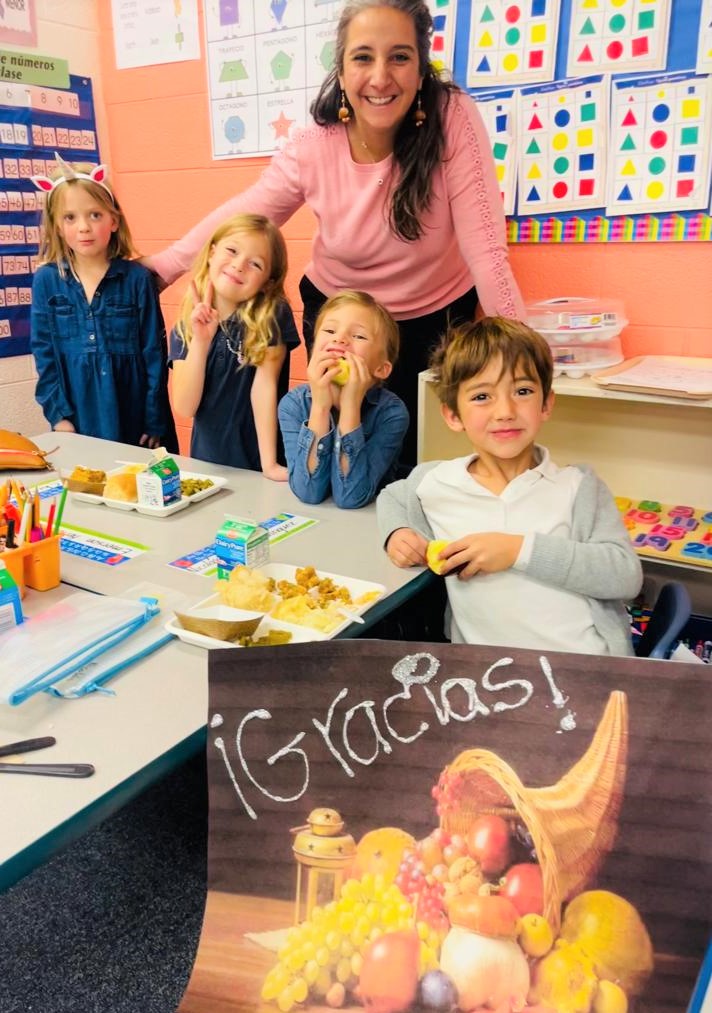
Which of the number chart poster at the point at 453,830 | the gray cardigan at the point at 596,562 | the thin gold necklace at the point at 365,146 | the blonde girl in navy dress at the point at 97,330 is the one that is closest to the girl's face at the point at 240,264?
the thin gold necklace at the point at 365,146

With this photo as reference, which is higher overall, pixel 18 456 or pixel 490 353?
pixel 490 353

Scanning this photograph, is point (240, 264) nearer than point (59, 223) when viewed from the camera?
Yes

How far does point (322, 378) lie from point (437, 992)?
1210 millimetres

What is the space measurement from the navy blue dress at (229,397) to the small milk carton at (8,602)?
1.00 metres

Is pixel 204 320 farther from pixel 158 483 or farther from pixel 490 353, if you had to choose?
pixel 490 353

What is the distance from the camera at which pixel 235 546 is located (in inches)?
49.2

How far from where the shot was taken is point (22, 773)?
0.81 meters

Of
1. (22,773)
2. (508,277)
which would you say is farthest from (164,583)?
(508,277)

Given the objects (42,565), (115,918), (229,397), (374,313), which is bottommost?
(115,918)

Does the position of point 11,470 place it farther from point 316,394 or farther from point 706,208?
point 706,208

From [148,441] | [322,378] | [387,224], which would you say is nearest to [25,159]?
[148,441]

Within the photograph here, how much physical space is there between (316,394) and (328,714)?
103cm

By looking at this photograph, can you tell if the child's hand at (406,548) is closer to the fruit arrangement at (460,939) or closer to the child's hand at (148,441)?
the fruit arrangement at (460,939)

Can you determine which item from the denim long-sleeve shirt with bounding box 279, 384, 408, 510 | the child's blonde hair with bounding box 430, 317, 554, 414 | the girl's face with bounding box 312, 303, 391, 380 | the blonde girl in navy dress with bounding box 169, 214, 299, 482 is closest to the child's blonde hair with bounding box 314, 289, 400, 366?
the girl's face with bounding box 312, 303, 391, 380
